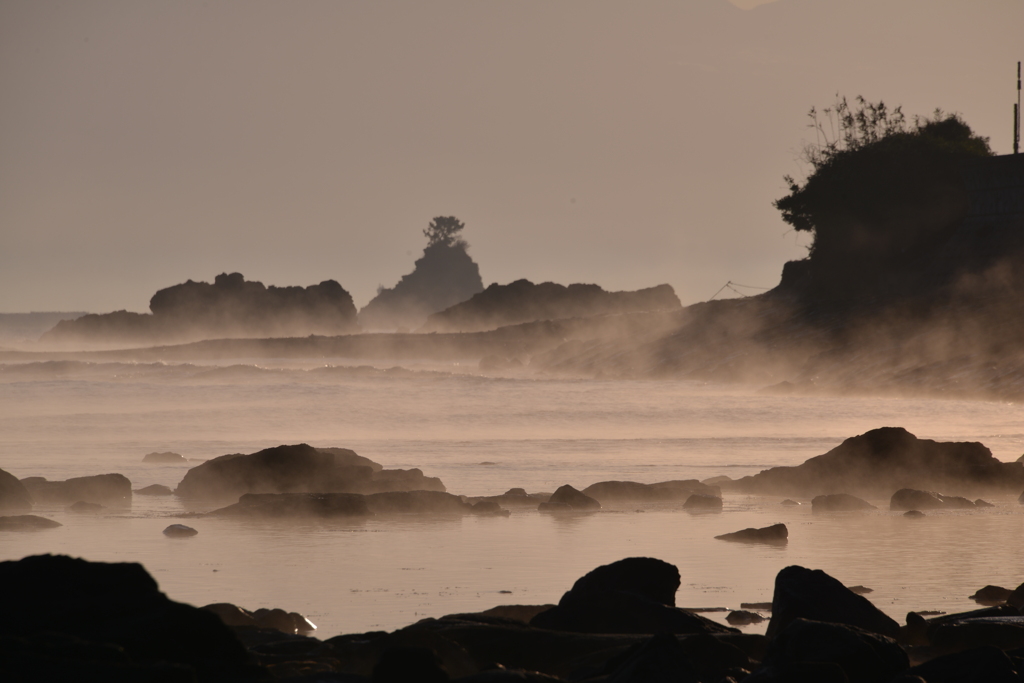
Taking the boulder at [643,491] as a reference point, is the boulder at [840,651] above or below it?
below

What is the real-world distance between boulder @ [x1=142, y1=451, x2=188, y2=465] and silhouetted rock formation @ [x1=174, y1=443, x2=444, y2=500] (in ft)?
12.5

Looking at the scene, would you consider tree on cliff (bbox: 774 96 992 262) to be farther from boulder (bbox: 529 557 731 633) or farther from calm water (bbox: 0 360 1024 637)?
boulder (bbox: 529 557 731 633)

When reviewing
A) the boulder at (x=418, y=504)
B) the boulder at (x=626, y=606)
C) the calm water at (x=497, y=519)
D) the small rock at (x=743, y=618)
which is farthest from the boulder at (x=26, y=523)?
the small rock at (x=743, y=618)

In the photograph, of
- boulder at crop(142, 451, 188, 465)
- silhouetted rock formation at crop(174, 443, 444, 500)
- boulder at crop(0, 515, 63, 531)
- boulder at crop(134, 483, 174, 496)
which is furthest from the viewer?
boulder at crop(142, 451, 188, 465)

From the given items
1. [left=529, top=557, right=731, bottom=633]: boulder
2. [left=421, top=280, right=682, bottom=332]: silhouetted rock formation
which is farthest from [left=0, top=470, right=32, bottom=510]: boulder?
[left=421, top=280, right=682, bottom=332]: silhouetted rock formation

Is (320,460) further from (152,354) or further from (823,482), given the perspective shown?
(152,354)

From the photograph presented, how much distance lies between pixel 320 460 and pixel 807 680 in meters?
10.3

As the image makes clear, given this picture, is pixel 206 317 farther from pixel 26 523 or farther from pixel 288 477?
pixel 26 523

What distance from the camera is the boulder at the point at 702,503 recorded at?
14.4 metres

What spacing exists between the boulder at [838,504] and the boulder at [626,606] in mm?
6862

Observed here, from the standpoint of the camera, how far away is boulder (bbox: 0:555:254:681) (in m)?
5.00

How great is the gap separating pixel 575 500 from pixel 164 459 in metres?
8.18

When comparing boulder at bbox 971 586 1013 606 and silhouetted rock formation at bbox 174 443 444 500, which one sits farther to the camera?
silhouetted rock formation at bbox 174 443 444 500

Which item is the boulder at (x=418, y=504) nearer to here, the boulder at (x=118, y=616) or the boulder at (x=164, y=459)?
the boulder at (x=164, y=459)
